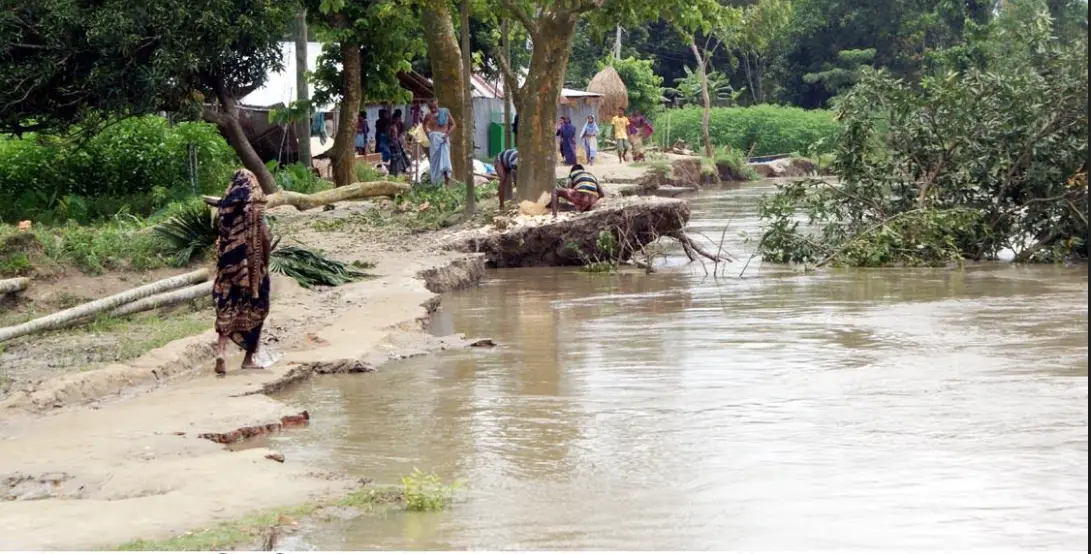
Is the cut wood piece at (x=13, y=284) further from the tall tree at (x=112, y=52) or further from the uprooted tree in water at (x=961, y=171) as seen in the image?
the uprooted tree in water at (x=961, y=171)

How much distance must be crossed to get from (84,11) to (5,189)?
A: 3.63 m

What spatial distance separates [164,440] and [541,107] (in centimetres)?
1302

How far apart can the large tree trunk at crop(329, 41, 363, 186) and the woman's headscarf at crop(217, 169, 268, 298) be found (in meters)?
14.5

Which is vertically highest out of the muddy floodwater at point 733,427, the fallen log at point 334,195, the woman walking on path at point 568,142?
the woman walking on path at point 568,142

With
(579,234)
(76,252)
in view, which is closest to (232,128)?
(579,234)

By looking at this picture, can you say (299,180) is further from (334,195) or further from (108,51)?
(108,51)

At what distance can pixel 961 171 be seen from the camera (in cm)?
1772

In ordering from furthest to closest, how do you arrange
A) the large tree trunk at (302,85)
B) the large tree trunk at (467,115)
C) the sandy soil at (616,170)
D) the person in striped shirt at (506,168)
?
the sandy soil at (616,170) → the large tree trunk at (302,85) → the person in striped shirt at (506,168) → the large tree trunk at (467,115)

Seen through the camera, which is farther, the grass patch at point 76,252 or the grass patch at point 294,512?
the grass patch at point 76,252

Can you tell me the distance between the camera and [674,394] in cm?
933

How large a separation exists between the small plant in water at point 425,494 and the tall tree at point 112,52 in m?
14.6

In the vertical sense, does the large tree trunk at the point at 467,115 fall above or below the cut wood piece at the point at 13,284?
above

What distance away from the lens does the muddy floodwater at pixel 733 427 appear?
6020 mm

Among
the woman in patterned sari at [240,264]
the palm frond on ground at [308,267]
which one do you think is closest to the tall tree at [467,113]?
the palm frond on ground at [308,267]
